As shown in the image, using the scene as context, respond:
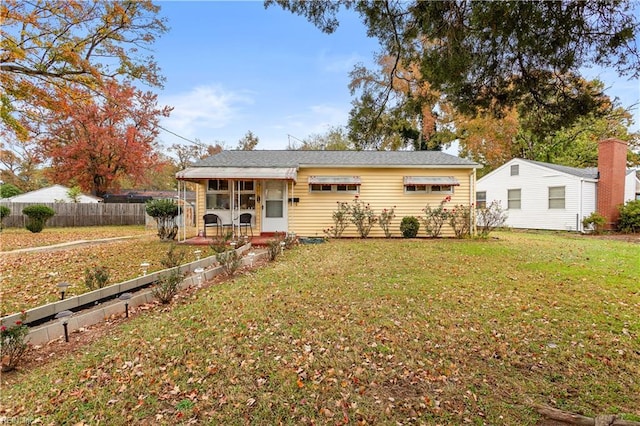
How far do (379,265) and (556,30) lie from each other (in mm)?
4996

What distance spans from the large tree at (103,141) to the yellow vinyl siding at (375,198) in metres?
16.6

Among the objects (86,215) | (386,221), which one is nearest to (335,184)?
(386,221)

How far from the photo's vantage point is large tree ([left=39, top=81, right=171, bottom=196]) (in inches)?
A: 825

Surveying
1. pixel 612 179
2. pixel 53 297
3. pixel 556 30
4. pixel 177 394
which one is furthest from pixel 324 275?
pixel 612 179

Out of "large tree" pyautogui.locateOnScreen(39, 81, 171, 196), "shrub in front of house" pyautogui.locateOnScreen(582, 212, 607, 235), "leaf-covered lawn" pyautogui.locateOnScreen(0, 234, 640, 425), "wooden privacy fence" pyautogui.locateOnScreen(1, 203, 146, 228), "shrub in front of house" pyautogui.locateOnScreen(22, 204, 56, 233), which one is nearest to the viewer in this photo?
"leaf-covered lawn" pyautogui.locateOnScreen(0, 234, 640, 425)

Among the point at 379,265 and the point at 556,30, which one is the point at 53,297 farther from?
the point at 556,30

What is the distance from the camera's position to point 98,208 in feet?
62.6

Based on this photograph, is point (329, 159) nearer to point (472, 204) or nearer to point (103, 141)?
point (472, 204)

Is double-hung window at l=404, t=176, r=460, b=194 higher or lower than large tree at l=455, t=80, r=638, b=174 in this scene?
lower

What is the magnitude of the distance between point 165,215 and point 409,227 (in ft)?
29.2

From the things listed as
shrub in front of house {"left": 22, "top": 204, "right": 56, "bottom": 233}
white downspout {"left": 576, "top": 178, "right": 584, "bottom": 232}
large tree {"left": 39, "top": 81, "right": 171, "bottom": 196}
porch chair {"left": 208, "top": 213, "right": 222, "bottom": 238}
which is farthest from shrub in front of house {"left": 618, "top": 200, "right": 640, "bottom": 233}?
large tree {"left": 39, "top": 81, "right": 171, "bottom": 196}

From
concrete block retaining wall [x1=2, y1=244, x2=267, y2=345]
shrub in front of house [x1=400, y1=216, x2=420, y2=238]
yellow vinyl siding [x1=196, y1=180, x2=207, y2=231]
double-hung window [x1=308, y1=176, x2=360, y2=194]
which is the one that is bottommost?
concrete block retaining wall [x1=2, y1=244, x2=267, y2=345]

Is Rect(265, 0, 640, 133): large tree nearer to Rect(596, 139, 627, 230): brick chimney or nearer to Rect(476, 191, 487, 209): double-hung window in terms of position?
Rect(596, 139, 627, 230): brick chimney

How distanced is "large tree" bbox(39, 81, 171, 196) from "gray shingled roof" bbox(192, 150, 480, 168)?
13176mm
